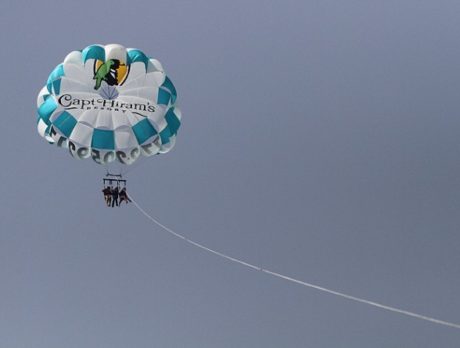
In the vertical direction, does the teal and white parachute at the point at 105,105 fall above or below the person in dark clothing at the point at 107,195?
above

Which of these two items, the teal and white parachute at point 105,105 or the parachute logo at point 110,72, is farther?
the parachute logo at point 110,72

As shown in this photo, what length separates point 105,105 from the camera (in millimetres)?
34156

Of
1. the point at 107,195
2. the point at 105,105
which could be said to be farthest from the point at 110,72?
the point at 107,195

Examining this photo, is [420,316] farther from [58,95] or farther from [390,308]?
[58,95]

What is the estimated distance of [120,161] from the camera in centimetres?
3534

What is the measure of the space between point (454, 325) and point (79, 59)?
2516 centimetres

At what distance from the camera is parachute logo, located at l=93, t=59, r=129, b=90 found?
1347 inches

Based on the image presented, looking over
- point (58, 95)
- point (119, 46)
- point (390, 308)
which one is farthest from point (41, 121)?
point (390, 308)

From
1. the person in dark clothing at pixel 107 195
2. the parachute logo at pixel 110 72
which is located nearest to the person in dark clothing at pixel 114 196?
the person in dark clothing at pixel 107 195

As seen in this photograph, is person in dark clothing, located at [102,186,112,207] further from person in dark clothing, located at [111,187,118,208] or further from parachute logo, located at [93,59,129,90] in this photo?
parachute logo, located at [93,59,129,90]

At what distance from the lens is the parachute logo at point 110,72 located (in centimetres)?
3422

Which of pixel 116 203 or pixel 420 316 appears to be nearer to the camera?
pixel 420 316

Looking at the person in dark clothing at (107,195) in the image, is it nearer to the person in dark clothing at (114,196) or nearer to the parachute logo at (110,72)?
the person in dark clothing at (114,196)

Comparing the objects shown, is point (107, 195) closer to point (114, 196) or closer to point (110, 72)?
point (114, 196)
